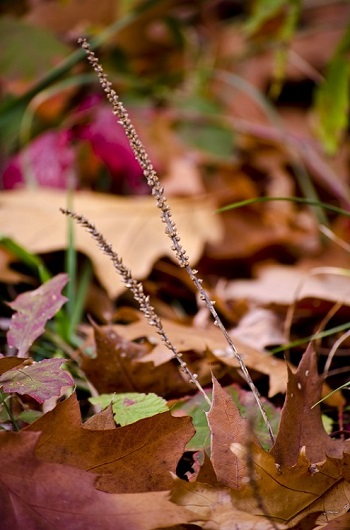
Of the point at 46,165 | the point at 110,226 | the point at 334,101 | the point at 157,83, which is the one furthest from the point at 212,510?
the point at 157,83

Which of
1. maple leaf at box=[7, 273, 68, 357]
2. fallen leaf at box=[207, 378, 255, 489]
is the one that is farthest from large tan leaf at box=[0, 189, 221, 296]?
fallen leaf at box=[207, 378, 255, 489]

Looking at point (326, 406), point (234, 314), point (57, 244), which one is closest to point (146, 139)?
point (57, 244)

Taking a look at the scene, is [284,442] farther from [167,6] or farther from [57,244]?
[167,6]

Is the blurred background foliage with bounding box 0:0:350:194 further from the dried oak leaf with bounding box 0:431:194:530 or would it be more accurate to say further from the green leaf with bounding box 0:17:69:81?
the dried oak leaf with bounding box 0:431:194:530

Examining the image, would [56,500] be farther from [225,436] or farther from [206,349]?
[206,349]

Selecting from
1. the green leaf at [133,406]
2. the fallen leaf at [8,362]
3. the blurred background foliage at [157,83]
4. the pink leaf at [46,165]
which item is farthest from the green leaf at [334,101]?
the fallen leaf at [8,362]

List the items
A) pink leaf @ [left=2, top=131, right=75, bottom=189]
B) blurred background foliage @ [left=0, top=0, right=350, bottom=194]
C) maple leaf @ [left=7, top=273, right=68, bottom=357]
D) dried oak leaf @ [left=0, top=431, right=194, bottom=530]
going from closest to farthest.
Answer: dried oak leaf @ [left=0, top=431, right=194, bottom=530], maple leaf @ [left=7, top=273, right=68, bottom=357], blurred background foliage @ [left=0, top=0, right=350, bottom=194], pink leaf @ [left=2, top=131, right=75, bottom=189]
